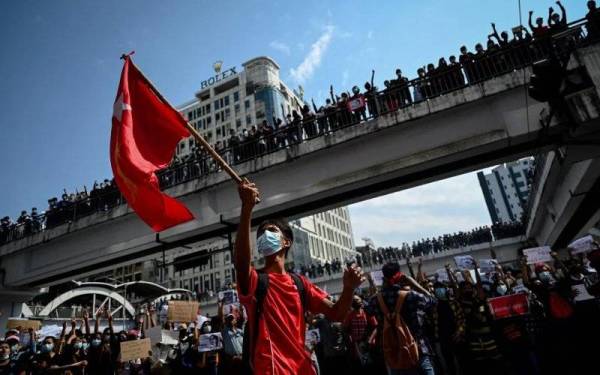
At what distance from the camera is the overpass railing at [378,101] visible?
10422 mm

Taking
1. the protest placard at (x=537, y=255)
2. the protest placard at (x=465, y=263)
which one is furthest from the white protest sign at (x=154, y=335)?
→ the protest placard at (x=537, y=255)

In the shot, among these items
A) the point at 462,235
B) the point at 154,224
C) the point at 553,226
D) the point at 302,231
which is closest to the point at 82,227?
the point at 154,224

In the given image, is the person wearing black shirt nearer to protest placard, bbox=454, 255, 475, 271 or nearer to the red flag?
protest placard, bbox=454, 255, 475, 271

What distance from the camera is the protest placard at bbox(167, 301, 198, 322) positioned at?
33.4ft

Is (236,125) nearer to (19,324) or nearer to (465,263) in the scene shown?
(19,324)

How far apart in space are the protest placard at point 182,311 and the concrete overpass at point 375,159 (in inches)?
129

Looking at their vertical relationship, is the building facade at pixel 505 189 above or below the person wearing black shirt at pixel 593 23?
above

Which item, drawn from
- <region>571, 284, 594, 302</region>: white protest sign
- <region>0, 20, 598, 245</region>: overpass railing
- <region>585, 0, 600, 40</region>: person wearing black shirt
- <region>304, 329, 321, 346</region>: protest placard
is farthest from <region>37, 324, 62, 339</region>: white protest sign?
<region>585, 0, 600, 40</region>: person wearing black shirt

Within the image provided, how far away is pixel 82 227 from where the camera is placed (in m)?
15.8

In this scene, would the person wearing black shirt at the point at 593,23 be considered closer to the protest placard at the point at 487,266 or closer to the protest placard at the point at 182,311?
the protest placard at the point at 487,266

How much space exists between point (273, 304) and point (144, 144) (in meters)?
2.50

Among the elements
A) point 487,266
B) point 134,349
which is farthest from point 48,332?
point 487,266

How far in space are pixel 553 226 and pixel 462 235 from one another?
28.3ft

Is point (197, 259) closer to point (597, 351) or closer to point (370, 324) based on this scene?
point (370, 324)
